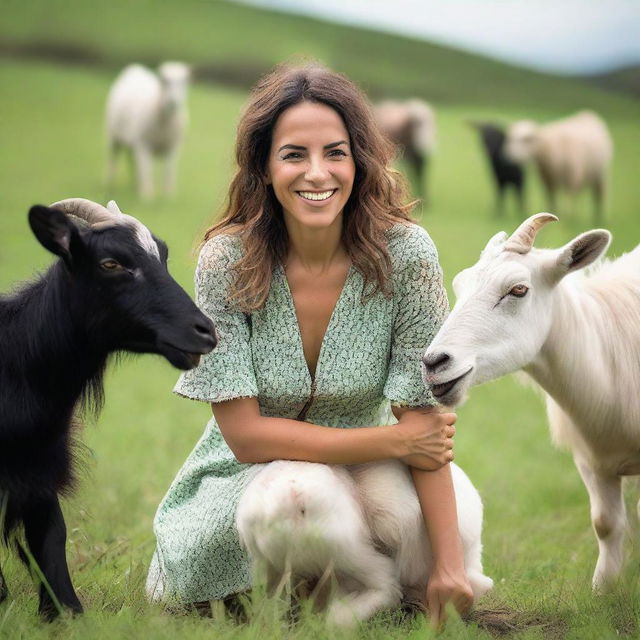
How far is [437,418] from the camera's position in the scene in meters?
3.11

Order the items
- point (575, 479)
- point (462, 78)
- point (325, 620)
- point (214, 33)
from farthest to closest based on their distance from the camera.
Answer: point (462, 78), point (214, 33), point (575, 479), point (325, 620)

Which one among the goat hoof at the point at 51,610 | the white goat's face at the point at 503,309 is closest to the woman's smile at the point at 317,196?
the white goat's face at the point at 503,309

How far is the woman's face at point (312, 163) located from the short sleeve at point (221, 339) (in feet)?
0.82

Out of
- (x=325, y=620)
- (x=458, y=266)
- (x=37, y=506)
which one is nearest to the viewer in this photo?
(x=325, y=620)

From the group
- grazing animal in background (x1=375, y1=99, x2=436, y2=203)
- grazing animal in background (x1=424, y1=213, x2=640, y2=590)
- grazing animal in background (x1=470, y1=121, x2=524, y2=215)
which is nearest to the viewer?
grazing animal in background (x1=424, y1=213, x2=640, y2=590)

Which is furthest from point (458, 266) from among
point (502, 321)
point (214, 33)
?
point (214, 33)

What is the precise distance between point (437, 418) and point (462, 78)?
19524mm

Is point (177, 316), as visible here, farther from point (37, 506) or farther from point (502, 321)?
point (502, 321)

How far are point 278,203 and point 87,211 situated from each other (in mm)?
611

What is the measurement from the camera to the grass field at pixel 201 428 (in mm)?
2998

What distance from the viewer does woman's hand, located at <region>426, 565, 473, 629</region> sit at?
2.95 metres

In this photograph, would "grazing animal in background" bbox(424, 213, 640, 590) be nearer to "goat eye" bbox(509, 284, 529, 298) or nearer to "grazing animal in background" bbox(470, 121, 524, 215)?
"goat eye" bbox(509, 284, 529, 298)

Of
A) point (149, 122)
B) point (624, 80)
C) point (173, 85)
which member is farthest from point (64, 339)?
point (624, 80)

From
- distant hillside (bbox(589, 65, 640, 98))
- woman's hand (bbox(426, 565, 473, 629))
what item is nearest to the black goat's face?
woman's hand (bbox(426, 565, 473, 629))
